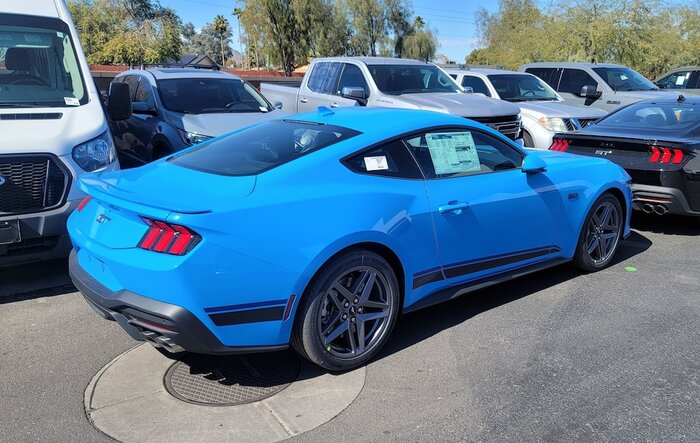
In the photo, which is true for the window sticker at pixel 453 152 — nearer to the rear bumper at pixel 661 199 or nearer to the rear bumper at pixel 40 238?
the rear bumper at pixel 40 238

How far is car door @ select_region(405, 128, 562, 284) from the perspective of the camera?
400 centimetres

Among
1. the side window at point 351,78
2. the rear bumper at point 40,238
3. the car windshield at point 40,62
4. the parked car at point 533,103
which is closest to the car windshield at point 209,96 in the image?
the side window at point 351,78

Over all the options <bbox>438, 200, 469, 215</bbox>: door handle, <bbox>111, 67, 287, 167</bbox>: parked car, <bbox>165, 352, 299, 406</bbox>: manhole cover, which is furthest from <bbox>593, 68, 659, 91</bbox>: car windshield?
<bbox>165, 352, 299, 406</bbox>: manhole cover

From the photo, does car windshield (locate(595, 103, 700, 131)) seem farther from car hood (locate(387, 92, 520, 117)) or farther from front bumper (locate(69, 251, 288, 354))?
front bumper (locate(69, 251, 288, 354))

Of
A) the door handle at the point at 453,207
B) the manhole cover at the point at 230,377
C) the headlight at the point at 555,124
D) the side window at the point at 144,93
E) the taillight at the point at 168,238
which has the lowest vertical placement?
the manhole cover at the point at 230,377

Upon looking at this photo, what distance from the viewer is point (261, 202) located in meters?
3.21

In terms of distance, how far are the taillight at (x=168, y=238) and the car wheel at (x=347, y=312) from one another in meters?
0.71

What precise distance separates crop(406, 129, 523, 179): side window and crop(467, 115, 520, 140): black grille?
14.3 ft

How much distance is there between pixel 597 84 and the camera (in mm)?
12641

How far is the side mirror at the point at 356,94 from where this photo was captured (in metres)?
9.13

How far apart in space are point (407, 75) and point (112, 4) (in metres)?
40.2

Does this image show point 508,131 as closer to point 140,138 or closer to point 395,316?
point 140,138

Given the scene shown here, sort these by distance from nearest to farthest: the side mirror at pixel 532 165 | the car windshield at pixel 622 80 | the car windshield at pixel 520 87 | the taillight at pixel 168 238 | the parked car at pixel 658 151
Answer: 1. the taillight at pixel 168 238
2. the side mirror at pixel 532 165
3. the parked car at pixel 658 151
4. the car windshield at pixel 520 87
5. the car windshield at pixel 622 80

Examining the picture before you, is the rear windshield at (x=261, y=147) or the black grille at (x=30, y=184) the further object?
the black grille at (x=30, y=184)
